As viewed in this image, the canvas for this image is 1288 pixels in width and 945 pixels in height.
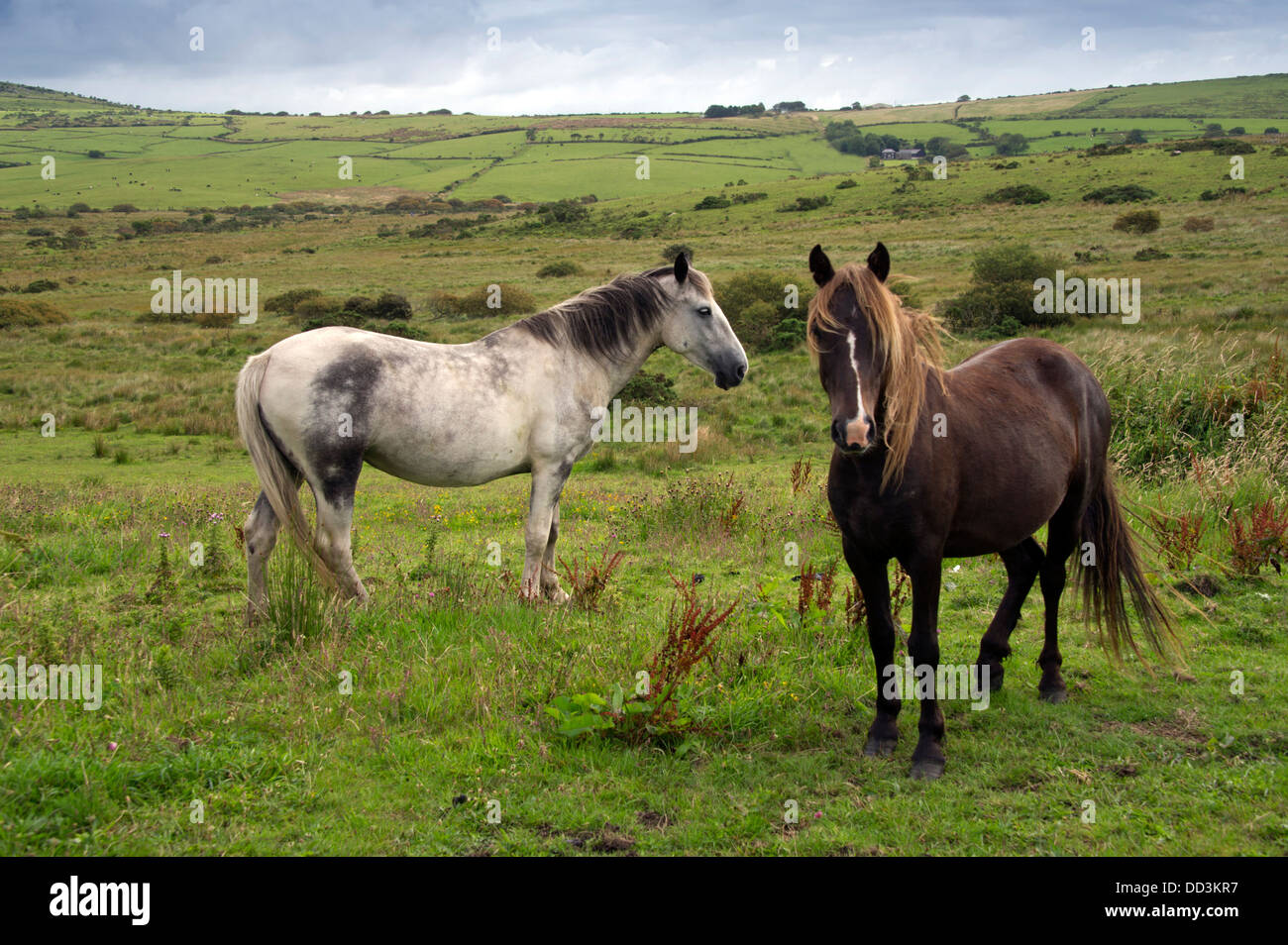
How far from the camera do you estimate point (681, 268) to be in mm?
7195

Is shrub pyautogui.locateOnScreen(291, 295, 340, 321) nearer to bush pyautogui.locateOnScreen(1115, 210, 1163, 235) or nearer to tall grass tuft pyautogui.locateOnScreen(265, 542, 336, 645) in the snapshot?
tall grass tuft pyautogui.locateOnScreen(265, 542, 336, 645)

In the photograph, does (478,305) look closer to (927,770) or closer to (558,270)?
(558,270)

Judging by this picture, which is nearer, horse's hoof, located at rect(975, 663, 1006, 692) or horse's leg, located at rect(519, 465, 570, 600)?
horse's hoof, located at rect(975, 663, 1006, 692)

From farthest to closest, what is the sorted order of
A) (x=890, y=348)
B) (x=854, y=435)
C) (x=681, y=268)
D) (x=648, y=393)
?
(x=648, y=393) → (x=681, y=268) → (x=890, y=348) → (x=854, y=435)

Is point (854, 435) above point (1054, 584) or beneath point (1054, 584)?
above

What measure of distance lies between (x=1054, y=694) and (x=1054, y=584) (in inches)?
29.6

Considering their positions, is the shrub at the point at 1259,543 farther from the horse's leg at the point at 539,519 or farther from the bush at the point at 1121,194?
the bush at the point at 1121,194

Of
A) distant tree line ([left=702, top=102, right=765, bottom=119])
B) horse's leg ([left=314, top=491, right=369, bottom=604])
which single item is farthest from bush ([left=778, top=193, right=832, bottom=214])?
distant tree line ([left=702, top=102, right=765, bottom=119])

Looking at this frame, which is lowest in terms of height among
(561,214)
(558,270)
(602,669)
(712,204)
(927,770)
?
(927,770)

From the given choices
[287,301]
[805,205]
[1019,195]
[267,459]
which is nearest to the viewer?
[267,459]

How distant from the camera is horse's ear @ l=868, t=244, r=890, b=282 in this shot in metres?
4.38

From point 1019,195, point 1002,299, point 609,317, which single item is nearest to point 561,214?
point 1019,195

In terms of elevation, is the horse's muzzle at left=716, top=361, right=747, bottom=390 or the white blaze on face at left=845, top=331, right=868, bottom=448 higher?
the horse's muzzle at left=716, top=361, right=747, bottom=390

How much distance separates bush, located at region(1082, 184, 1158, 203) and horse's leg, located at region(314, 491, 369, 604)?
60124 mm
